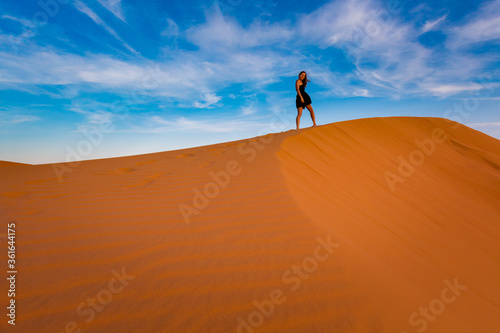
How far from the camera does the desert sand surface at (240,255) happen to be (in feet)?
4.09

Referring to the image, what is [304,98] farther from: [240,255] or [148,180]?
[240,255]

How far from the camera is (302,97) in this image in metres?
7.38

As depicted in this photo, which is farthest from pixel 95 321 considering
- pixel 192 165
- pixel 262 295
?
pixel 192 165

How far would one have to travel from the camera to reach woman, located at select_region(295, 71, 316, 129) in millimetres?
7325

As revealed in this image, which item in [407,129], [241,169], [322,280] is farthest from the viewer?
[407,129]

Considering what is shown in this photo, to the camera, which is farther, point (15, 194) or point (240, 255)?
point (15, 194)

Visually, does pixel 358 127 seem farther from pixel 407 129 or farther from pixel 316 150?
pixel 316 150

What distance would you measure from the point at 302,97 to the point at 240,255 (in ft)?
21.6

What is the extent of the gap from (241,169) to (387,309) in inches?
96.7

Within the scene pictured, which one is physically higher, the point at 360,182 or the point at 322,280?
the point at 360,182

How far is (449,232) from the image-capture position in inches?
141

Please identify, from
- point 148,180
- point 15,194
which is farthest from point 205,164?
point 15,194

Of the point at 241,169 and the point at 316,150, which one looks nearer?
the point at 241,169

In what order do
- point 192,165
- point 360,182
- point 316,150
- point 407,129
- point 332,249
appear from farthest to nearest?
point 407,129 → point 316,150 → point 360,182 → point 192,165 → point 332,249
